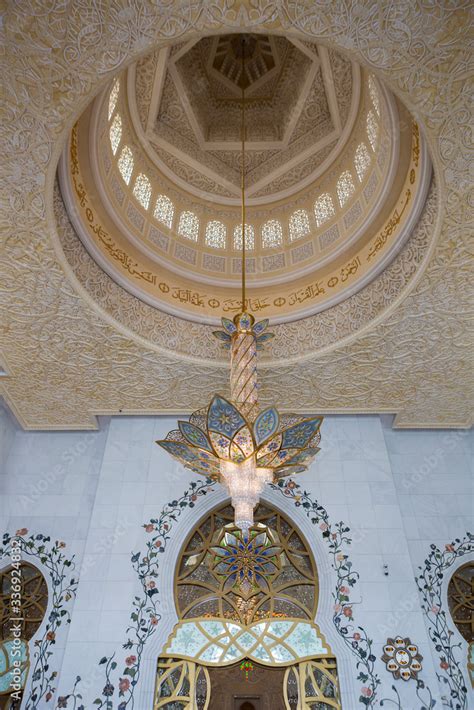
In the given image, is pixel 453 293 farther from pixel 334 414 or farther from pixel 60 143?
pixel 60 143

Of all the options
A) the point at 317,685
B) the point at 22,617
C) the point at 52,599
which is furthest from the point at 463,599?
the point at 22,617

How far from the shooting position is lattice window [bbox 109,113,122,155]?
5320 mm

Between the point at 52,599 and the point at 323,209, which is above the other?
the point at 323,209

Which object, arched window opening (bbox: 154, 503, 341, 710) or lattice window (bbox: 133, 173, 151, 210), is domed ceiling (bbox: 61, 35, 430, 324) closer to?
lattice window (bbox: 133, 173, 151, 210)

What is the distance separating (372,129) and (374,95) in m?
0.38

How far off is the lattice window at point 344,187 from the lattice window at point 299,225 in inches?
22.2

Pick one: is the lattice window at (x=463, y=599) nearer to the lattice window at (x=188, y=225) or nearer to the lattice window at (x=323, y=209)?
the lattice window at (x=323, y=209)

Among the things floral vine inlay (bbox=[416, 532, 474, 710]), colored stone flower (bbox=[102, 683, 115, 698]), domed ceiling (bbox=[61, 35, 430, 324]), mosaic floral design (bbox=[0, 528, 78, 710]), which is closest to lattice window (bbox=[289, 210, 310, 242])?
domed ceiling (bbox=[61, 35, 430, 324])

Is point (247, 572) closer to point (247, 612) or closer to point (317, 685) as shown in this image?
point (247, 612)

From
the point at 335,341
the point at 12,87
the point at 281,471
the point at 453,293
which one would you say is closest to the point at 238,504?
the point at 281,471

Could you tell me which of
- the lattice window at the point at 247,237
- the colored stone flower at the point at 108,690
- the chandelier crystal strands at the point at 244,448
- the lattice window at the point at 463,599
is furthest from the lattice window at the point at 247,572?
the lattice window at the point at 247,237

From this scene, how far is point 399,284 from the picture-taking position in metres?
4.85

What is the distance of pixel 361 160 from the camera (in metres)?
5.60

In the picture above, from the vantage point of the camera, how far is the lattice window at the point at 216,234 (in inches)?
255
